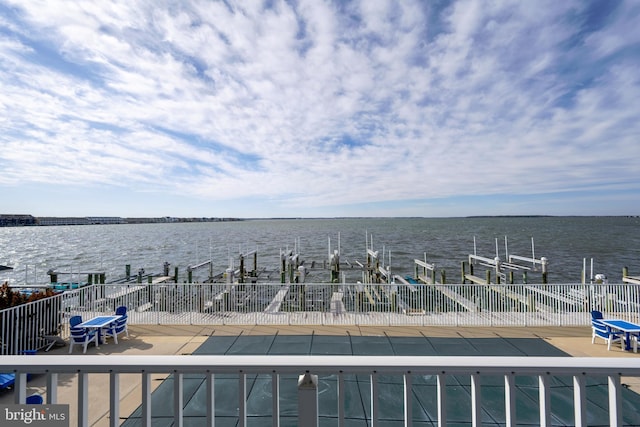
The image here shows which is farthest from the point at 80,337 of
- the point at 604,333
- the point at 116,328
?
the point at 604,333

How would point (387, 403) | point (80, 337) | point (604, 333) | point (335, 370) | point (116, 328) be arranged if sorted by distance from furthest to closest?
point (116, 328) < point (604, 333) < point (80, 337) < point (387, 403) < point (335, 370)

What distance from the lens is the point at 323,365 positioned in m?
1.55

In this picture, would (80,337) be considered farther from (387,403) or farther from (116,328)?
(387,403)

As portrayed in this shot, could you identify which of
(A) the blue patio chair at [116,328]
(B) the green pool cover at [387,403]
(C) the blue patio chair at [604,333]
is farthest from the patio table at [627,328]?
(A) the blue patio chair at [116,328]

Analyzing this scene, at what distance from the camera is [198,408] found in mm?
4918

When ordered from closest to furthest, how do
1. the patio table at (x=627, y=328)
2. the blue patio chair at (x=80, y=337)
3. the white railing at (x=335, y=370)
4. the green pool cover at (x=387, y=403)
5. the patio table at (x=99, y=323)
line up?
the white railing at (x=335, y=370)
the green pool cover at (x=387, y=403)
the patio table at (x=627, y=328)
the blue patio chair at (x=80, y=337)
the patio table at (x=99, y=323)

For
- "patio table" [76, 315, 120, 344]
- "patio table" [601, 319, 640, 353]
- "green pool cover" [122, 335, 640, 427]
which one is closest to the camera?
"green pool cover" [122, 335, 640, 427]

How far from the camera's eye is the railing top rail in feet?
4.99

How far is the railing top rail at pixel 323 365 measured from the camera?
1522mm

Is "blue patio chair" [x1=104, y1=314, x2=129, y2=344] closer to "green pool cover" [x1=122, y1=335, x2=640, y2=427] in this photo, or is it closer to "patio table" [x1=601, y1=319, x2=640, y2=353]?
"green pool cover" [x1=122, y1=335, x2=640, y2=427]

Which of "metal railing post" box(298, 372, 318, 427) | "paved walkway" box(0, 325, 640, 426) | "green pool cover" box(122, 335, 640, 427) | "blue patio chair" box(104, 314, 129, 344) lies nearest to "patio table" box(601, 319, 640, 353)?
"paved walkway" box(0, 325, 640, 426)

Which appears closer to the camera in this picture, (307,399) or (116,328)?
(307,399)

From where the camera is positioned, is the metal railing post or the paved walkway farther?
the paved walkway

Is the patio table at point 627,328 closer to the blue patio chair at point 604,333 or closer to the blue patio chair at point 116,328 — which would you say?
the blue patio chair at point 604,333
